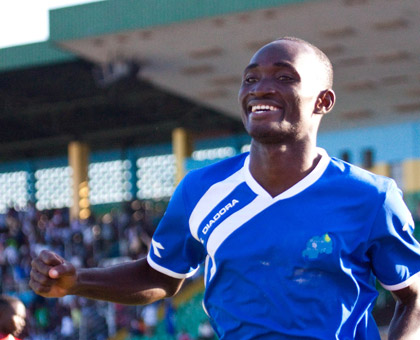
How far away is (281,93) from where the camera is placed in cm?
323

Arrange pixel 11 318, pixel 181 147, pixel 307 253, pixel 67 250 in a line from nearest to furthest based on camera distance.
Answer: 1. pixel 307 253
2. pixel 11 318
3. pixel 67 250
4. pixel 181 147

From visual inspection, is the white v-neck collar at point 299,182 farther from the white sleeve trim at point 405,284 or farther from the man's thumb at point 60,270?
the man's thumb at point 60,270

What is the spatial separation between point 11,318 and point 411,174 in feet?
78.9

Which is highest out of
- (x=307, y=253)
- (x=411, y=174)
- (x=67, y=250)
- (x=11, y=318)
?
(x=307, y=253)

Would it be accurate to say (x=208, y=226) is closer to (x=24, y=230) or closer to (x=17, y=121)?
(x=24, y=230)

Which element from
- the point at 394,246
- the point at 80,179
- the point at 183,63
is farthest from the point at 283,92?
the point at 80,179

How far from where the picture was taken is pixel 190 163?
90.3 ft

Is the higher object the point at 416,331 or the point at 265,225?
the point at 265,225

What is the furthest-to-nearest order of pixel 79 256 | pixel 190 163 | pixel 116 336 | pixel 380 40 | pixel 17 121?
pixel 17 121 → pixel 190 163 → pixel 79 256 → pixel 380 40 → pixel 116 336

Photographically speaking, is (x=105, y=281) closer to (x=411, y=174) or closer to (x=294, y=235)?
(x=294, y=235)

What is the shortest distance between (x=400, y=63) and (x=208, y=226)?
21627 millimetres

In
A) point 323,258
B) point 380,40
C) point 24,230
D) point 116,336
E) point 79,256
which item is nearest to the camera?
point 323,258

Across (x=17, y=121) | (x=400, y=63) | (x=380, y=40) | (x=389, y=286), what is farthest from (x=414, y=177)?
(x=389, y=286)

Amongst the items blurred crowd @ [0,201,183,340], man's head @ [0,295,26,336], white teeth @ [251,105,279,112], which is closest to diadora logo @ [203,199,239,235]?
white teeth @ [251,105,279,112]
